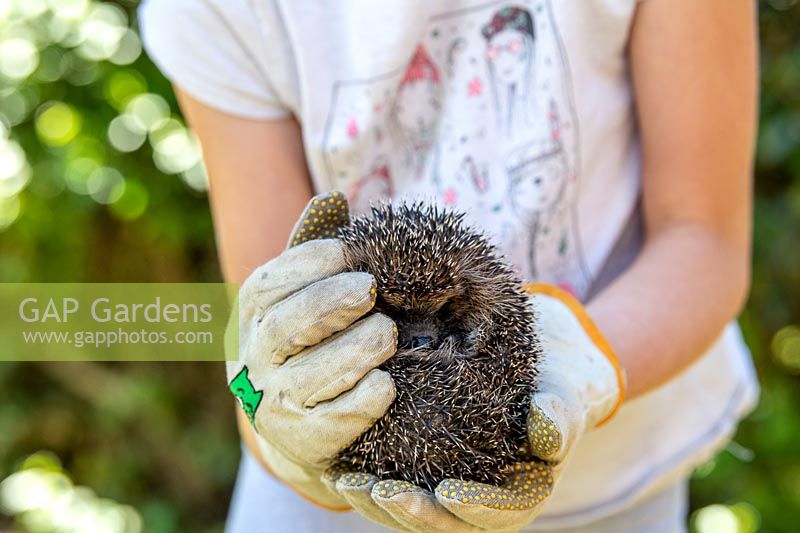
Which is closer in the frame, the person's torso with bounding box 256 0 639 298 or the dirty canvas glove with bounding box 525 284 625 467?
the dirty canvas glove with bounding box 525 284 625 467

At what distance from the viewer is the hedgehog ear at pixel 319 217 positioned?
3.39ft

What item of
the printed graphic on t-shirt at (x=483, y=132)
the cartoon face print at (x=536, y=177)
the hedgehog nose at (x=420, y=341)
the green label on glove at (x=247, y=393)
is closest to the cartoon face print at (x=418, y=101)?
the printed graphic on t-shirt at (x=483, y=132)

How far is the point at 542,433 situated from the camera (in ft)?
3.11

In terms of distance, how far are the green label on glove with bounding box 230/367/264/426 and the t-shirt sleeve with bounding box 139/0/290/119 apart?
0.49 meters

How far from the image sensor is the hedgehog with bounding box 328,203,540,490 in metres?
0.97

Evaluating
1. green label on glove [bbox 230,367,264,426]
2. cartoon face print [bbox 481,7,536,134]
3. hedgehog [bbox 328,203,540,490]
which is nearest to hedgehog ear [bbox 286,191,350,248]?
hedgehog [bbox 328,203,540,490]

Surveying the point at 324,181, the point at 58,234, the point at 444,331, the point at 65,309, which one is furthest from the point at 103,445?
the point at 444,331

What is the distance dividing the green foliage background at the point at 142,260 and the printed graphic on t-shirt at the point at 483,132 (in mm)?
1285

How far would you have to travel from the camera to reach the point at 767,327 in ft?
9.05

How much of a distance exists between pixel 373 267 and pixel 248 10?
498 mm

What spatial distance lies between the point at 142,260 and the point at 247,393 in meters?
2.15

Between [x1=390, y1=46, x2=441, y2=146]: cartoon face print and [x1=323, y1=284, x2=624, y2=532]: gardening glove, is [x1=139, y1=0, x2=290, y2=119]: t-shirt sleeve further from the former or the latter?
[x1=323, y1=284, x2=624, y2=532]: gardening glove

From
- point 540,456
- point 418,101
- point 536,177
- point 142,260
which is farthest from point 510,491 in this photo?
point 142,260

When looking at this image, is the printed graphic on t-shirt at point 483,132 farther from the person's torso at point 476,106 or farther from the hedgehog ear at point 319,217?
the hedgehog ear at point 319,217
